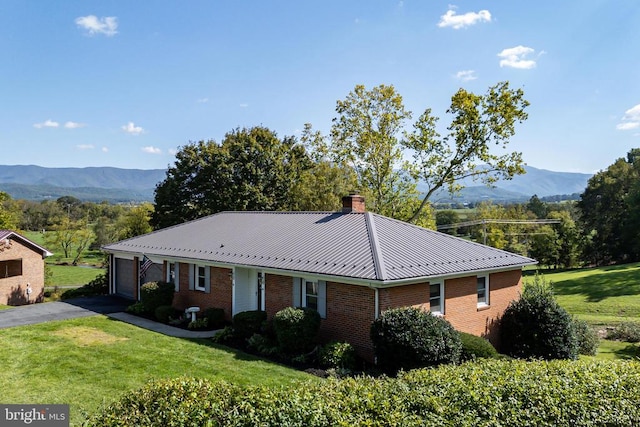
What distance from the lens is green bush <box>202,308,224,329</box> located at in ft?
62.1

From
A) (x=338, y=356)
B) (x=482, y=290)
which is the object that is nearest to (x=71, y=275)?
(x=338, y=356)

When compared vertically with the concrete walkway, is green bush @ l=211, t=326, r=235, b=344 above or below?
above

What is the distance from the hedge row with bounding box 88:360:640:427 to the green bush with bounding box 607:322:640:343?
15749 millimetres

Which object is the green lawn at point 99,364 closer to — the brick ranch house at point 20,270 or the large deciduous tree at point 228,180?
the brick ranch house at point 20,270

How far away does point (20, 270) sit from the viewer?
96.7 feet

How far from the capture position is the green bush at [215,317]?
18.9m

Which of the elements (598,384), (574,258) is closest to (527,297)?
(598,384)

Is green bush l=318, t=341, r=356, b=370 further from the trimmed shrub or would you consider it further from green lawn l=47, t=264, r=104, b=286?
green lawn l=47, t=264, r=104, b=286

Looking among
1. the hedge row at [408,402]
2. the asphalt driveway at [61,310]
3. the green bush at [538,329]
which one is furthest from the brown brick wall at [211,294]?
the hedge row at [408,402]

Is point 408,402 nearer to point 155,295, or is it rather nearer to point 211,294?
point 211,294

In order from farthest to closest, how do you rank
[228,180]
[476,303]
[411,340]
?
[228,180], [476,303], [411,340]

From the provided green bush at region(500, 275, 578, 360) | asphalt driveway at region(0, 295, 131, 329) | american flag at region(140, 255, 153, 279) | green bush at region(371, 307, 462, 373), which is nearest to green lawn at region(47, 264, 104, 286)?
asphalt driveway at region(0, 295, 131, 329)

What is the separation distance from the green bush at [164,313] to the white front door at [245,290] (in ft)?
10.5

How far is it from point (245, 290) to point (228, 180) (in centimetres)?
2211
